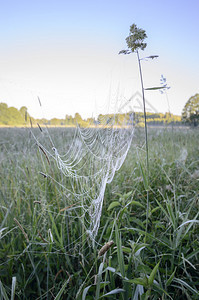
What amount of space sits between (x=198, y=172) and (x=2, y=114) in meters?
1.69

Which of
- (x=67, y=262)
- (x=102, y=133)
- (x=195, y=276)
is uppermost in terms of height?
(x=102, y=133)

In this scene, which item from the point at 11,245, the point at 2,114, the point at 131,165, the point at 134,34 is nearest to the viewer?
the point at 134,34

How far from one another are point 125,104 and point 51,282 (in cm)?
118

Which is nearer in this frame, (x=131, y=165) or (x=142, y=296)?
(x=142, y=296)

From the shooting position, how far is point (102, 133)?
2.09m

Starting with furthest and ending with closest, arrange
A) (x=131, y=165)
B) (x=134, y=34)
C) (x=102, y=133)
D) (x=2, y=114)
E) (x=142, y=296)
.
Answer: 1. (x=131, y=165)
2. (x=102, y=133)
3. (x=2, y=114)
4. (x=134, y=34)
5. (x=142, y=296)

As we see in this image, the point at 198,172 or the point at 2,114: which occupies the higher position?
the point at 2,114

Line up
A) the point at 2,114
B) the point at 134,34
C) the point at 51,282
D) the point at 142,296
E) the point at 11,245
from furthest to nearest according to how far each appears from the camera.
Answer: the point at 2,114
the point at 11,245
the point at 51,282
the point at 134,34
the point at 142,296

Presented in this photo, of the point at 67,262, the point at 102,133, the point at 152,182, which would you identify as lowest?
the point at 67,262

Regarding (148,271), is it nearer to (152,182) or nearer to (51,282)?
(51,282)

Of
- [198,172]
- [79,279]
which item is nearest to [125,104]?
[198,172]

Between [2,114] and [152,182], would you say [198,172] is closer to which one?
[152,182]

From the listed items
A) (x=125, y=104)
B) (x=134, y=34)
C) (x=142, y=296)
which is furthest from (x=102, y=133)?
(x=142, y=296)

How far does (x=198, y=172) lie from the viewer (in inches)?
82.7
